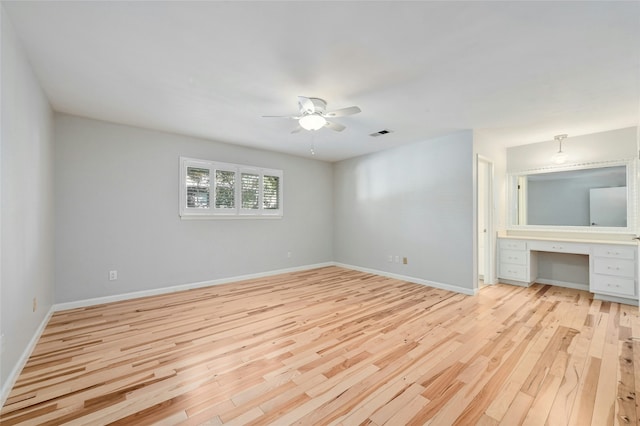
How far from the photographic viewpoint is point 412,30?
196 centimetres

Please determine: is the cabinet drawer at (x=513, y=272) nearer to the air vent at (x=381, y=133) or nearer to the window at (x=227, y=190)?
the air vent at (x=381, y=133)

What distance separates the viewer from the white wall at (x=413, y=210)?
14.2 feet

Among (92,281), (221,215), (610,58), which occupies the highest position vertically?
(610,58)

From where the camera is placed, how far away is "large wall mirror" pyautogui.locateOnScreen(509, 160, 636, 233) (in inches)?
163

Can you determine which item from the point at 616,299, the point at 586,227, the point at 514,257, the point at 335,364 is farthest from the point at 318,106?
the point at 616,299

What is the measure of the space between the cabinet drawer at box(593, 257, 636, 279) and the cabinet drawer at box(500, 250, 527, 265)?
2.88 ft

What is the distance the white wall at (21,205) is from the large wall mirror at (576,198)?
6.83m

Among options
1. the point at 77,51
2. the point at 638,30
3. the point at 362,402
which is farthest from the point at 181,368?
the point at 638,30

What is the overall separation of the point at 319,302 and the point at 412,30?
3.31 meters

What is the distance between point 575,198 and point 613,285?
153cm

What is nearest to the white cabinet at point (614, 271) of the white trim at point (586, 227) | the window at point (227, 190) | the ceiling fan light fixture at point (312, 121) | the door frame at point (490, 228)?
the white trim at point (586, 227)

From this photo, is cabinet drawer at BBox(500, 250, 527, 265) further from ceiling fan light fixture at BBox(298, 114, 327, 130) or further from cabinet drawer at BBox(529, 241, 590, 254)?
ceiling fan light fixture at BBox(298, 114, 327, 130)

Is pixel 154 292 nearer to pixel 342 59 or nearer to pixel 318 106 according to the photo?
pixel 318 106

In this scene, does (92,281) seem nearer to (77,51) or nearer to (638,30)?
(77,51)
